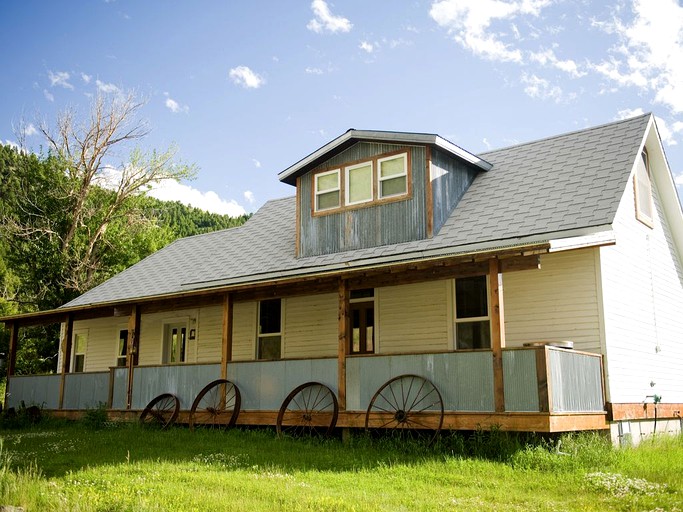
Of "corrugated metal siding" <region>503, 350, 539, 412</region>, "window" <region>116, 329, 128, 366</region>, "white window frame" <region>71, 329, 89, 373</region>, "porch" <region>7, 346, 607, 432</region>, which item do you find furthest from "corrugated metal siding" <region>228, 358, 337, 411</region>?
"white window frame" <region>71, 329, 89, 373</region>

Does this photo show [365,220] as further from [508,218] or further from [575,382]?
[575,382]

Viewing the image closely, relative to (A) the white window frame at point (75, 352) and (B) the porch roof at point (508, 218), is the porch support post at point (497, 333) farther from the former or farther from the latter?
(A) the white window frame at point (75, 352)

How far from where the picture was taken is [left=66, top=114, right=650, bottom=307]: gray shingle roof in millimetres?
14070

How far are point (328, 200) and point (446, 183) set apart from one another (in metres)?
3.05

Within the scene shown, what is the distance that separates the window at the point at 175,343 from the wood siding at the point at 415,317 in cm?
768

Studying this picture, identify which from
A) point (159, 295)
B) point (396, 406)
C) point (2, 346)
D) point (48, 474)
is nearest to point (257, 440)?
point (396, 406)

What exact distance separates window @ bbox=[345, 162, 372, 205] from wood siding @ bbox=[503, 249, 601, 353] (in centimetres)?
417

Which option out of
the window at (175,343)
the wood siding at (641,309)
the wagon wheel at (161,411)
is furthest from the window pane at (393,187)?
the window at (175,343)

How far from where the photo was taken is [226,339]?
16578 millimetres

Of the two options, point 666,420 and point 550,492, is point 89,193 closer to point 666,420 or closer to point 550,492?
point 666,420

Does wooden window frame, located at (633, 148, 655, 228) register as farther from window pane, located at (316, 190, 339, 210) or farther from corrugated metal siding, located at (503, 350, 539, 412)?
window pane, located at (316, 190, 339, 210)

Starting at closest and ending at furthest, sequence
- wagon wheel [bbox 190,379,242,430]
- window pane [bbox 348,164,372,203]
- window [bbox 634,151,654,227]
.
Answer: wagon wheel [bbox 190,379,242,430]
window [bbox 634,151,654,227]
window pane [bbox 348,164,372,203]

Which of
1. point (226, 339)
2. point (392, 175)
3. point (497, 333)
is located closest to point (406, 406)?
point (497, 333)

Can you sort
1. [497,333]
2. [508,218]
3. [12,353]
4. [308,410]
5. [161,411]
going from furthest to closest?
[12,353], [161,411], [508,218], [308,410], [497,333]
